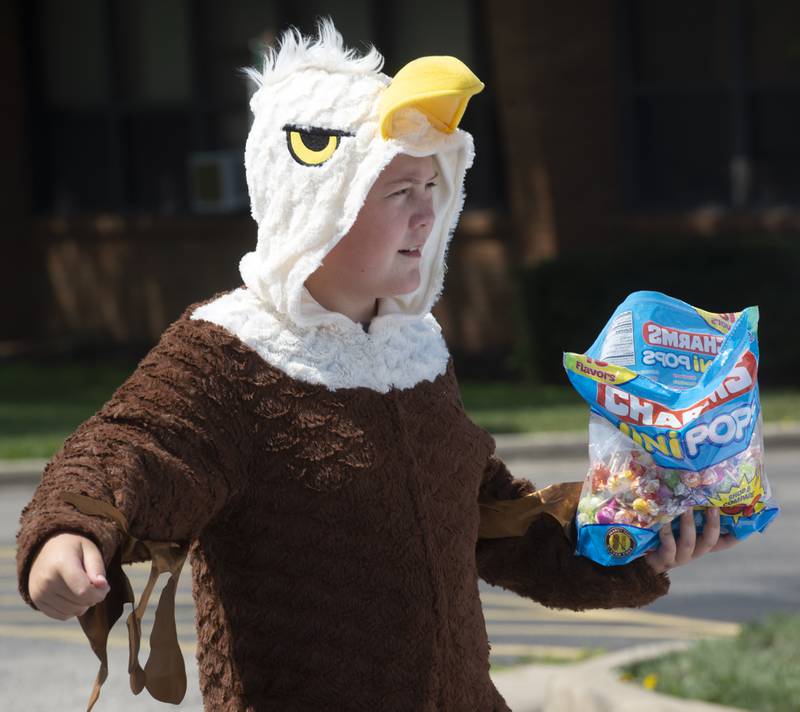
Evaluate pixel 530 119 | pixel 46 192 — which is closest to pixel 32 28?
pixel 46 192

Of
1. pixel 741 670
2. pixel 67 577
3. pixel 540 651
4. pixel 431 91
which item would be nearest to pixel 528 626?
pixel 540 651

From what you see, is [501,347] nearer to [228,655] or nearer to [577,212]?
[577,212]

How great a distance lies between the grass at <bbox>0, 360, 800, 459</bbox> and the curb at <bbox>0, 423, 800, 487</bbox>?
0.21 m

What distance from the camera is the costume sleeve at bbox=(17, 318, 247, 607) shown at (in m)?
2.44

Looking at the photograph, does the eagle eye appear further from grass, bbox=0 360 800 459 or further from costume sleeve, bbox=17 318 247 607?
grass, bbox=0 360 800 459

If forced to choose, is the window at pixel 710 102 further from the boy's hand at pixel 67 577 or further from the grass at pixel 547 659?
the boy's hand at pixel 67 577

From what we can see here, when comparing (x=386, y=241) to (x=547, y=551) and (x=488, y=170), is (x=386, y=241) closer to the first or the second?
(x=547, y=551)

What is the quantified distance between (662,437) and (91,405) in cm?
1297

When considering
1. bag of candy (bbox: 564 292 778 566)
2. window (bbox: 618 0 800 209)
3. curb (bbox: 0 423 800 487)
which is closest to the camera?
bag of candy (bbox: 564 292 778 566)

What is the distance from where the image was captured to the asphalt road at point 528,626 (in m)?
6.51

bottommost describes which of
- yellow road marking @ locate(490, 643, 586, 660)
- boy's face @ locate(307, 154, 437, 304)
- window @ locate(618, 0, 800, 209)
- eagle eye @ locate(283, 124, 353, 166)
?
yellow road marking @ locate(490, 643, 586, 660)

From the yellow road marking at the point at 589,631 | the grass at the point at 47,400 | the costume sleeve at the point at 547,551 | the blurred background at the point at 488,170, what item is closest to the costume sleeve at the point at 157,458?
the costume sleeve at the point at 547,551

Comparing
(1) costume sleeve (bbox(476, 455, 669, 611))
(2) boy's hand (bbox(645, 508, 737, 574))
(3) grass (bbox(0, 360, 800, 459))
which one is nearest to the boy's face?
(1) costume sleeve (bbox(476, 455, 669, 611))

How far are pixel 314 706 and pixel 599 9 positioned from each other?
15.1 meters
